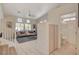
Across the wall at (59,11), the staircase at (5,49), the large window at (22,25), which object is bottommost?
the staircase at (5,49)

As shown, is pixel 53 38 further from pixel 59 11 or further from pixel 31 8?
pixel 31 8

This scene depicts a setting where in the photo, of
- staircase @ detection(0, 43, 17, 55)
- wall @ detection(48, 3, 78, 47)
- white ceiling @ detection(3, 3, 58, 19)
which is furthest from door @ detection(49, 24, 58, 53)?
staircase @ detection(0, 43, 17, 55)

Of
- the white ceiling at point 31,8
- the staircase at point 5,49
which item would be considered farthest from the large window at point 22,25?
the staircase at point 5,49

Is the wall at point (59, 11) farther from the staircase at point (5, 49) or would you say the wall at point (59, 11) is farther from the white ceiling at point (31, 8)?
the staircase at point (5, 49)

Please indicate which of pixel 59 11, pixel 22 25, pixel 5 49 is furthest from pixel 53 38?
pixel 5 49

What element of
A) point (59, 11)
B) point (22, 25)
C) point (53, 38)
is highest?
point (59, 11)

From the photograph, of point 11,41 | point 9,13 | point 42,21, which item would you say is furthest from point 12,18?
point 42,21

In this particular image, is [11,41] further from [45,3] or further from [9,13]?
[45,3]

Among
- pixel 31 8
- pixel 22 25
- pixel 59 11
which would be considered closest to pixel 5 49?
pixel 22 25

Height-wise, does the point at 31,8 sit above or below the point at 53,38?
above

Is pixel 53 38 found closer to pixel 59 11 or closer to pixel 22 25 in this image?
pixel 59 11

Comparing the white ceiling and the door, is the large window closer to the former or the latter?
A: the white ceiling

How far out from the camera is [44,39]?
1.63 metres

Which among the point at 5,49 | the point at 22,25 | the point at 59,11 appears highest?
the point at 59,11
